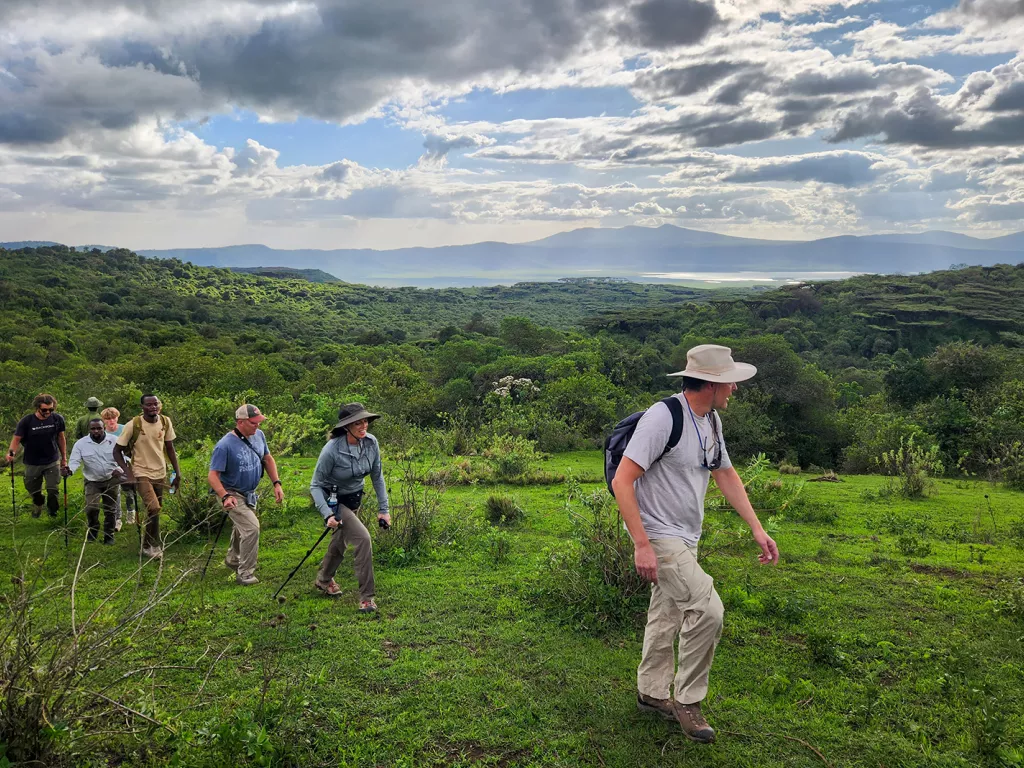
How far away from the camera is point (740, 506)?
4641mm

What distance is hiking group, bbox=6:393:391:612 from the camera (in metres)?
6.35

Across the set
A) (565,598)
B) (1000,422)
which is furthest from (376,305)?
(565,598)

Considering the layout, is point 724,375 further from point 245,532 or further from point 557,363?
point 557,363

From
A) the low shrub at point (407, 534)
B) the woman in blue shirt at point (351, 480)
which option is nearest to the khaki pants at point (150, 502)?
the low shrub at point (407, 534)

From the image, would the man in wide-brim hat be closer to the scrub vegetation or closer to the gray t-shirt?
the gray t-shirt

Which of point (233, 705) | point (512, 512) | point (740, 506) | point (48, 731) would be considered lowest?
point (512, 512)

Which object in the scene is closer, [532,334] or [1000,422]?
[1000,422]

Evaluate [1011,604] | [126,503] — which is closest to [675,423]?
[1011,604]

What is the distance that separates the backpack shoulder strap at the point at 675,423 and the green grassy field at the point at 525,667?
81.5 inches

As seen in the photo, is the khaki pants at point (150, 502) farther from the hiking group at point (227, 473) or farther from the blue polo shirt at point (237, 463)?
the blue polo shirt at point (237, 463)

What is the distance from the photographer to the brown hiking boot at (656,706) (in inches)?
179

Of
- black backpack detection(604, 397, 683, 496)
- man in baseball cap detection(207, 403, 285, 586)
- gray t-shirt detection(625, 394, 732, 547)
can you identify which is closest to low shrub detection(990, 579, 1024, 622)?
gray t-shirt detection(625, 394, 732, 547)

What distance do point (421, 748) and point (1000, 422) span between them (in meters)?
A: 22.5

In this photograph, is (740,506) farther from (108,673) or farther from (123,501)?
(123,501)
